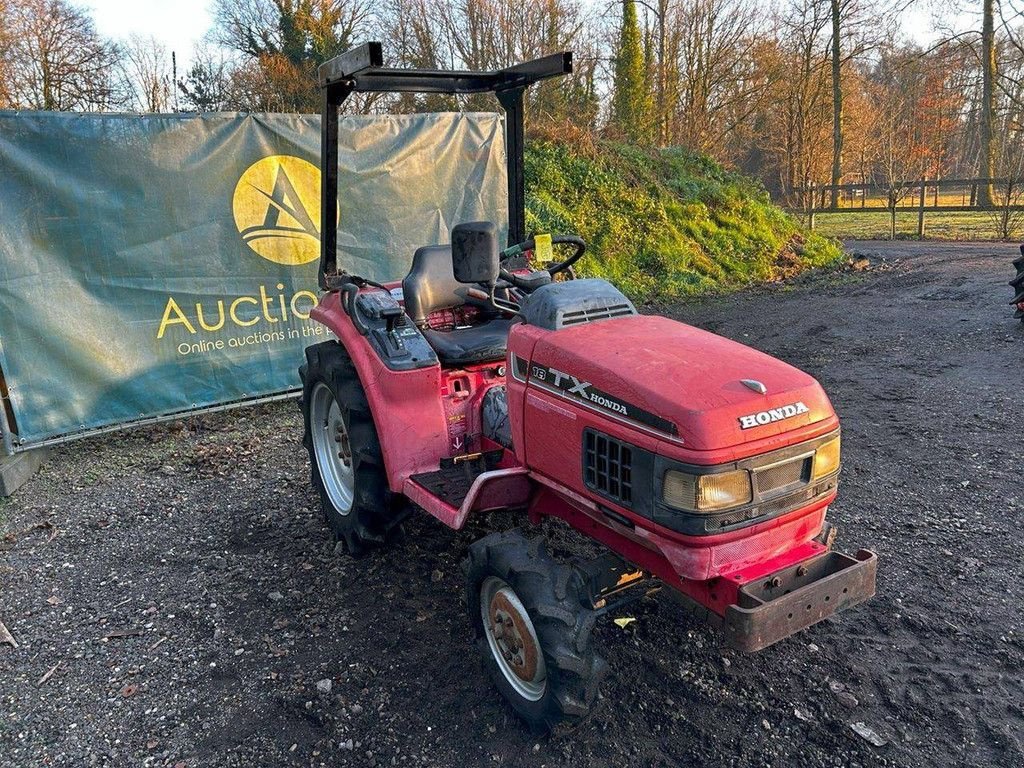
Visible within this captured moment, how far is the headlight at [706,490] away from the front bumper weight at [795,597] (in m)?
0.29

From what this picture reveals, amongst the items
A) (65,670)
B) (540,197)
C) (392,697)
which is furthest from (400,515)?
(540,197)

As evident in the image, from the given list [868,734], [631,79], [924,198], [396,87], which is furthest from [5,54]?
[924,198]

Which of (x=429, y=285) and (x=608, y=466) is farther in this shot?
(x=429, y=285)

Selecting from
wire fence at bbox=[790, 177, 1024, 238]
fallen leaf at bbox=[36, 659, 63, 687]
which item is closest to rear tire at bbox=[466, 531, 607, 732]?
fallen leaf at bbox=[36, 659, 63, 687]

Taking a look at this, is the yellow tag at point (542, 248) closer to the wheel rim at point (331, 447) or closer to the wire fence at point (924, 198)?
the wheel rim at point (331, 447)

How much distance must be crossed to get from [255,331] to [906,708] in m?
5.10

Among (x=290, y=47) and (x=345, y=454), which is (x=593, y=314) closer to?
(x=345, y=454)

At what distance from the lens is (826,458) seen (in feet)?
7.97

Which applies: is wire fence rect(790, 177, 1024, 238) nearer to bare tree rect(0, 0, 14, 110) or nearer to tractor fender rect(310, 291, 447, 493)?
tractor fender rect(310, 291, 447, 493)

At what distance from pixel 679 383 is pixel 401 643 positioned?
5.41ft

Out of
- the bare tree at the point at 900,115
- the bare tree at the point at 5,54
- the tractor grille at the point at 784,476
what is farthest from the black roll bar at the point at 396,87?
the bare tree at the point at 900,115

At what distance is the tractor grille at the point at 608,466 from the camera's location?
237 cm

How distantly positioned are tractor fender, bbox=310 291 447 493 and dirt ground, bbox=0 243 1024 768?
60cm

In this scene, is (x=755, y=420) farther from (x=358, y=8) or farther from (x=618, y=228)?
(x=358, y=8)
